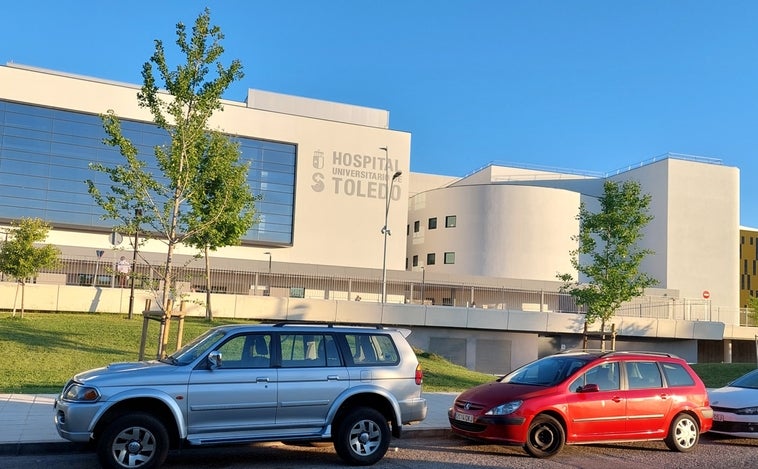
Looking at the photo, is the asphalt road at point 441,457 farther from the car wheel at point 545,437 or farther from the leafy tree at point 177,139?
the leafy tree at point 177,139

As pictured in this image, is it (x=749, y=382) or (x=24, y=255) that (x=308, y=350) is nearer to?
(x=749, y=382)

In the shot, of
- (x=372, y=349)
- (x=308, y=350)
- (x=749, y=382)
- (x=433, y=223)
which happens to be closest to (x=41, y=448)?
(x=308, y=350)

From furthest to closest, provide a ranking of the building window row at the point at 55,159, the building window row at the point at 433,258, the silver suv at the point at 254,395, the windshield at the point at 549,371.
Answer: the building window row at the point at 433,258, the building window row at the point at 55,159, the windshield at the point at 549,371, the silver suv at the point at 254,395

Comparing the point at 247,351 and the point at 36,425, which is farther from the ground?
the point at 247,351

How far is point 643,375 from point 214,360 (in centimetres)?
679

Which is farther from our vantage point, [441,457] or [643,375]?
[643,375]

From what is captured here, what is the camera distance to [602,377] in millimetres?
10633

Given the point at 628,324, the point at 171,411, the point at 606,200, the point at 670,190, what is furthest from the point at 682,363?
the point at 670,190

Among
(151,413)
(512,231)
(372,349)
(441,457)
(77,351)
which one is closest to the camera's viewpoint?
(151,413)

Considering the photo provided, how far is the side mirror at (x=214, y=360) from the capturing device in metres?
8.24

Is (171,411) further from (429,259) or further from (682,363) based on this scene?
(429,259)

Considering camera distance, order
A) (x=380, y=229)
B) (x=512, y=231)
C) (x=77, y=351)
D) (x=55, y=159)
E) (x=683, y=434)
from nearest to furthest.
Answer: (x=683, y=434) → (x=77, y=351) → (x=55, y=159) → (x=380, y=229) → (x=512, y=231)

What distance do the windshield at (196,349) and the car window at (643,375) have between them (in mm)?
6368

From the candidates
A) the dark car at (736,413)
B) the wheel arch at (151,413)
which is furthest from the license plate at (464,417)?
the dark car at (736,413)
